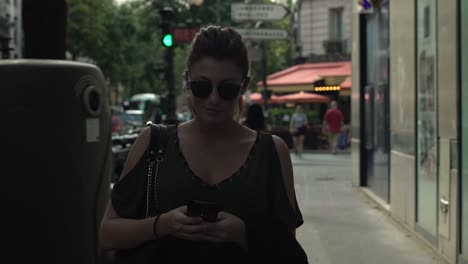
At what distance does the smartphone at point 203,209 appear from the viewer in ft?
7.13

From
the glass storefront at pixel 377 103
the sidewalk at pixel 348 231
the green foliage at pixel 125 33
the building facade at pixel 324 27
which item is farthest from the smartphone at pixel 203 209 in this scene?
the green foliage at pixel 125 33

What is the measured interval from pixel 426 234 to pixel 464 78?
2.26 meters

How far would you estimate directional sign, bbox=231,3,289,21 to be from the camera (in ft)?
53.6

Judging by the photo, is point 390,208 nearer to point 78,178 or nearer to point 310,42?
point 78,178

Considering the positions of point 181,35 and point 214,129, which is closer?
point 214,129

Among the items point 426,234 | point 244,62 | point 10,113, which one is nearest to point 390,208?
point 426,234

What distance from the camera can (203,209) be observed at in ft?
7.14

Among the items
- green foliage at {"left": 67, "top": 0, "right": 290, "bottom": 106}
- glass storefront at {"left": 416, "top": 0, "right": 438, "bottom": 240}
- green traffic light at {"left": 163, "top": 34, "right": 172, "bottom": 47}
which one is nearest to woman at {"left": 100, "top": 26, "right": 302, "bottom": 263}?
glass storefront at {"left": 416, "top": 0, "right": 438, "bottom": 240}

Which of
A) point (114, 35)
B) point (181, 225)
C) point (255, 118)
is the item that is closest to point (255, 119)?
point (255, 118)

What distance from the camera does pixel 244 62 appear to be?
2.48 metres

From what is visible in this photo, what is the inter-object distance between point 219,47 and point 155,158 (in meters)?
0.39

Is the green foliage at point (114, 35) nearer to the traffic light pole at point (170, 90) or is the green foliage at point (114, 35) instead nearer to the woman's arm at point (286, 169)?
the traffic light pole at point (170, 90)

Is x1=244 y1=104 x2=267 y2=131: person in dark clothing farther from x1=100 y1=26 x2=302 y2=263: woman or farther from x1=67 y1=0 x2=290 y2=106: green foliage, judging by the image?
x1=67 y1=0 x2=290 y2=106: green foliage

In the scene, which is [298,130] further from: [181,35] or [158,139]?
[158,139]
